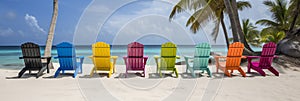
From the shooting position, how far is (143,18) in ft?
27.1

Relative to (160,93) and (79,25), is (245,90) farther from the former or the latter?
(79,25)

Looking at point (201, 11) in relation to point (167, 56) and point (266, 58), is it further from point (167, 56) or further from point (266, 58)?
point (167, 56)

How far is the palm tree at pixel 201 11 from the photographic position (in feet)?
45.0

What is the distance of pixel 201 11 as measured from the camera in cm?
1402

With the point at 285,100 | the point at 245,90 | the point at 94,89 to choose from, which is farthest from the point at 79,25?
the point at 285,100

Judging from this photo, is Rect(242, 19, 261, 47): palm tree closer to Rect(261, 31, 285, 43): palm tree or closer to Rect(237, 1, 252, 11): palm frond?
Rect(261, 31, 285, 43): palm tree

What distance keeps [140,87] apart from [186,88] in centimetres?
100

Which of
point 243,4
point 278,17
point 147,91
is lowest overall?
point 147,91

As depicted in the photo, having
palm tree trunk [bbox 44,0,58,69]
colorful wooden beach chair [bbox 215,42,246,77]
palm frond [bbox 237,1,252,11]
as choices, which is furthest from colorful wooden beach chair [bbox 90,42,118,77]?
palm frond [bbox 237,1,252,11]

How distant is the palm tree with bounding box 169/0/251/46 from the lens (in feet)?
45.0

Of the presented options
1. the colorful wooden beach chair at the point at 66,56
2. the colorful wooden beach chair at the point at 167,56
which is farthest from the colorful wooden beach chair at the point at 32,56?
the colorful wooden beach chair at the point at 167,56

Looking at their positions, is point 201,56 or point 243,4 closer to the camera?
point 201,56

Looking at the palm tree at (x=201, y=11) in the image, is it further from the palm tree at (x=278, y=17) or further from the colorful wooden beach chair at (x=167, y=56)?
the colorful wooden beach chair at (x=167, y=56)

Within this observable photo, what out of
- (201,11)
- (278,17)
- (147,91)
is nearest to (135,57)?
(147,91)
